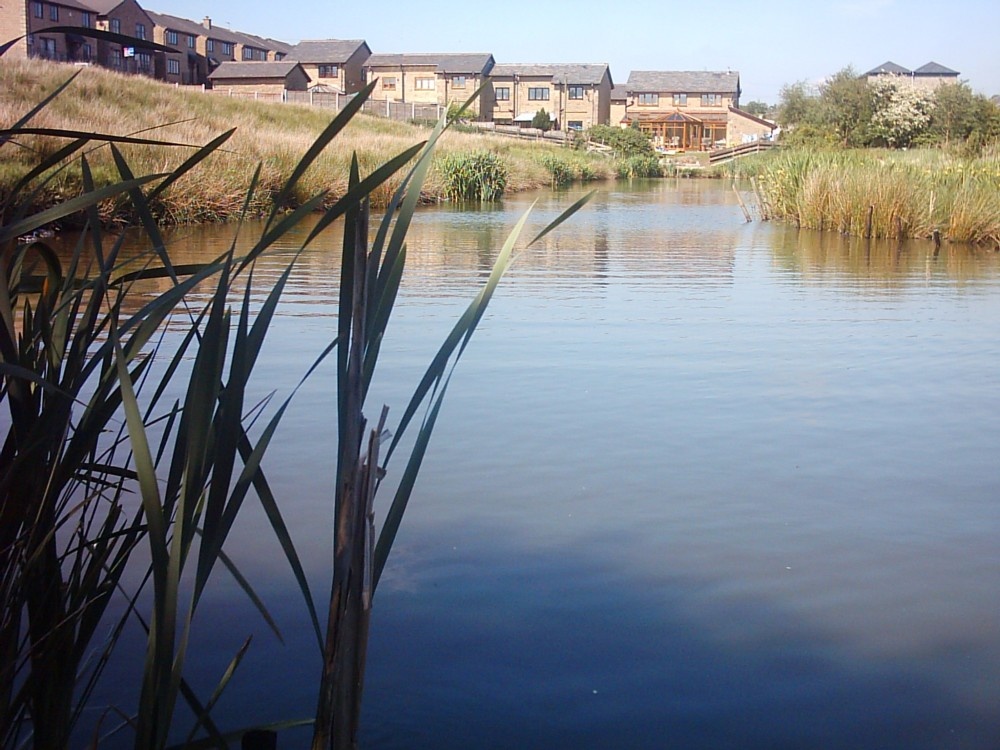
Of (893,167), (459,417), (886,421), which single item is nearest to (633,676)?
(459,417)

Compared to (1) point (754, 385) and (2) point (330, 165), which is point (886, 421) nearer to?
(1) point (754, 385)

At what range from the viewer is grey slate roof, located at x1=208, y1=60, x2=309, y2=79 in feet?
204

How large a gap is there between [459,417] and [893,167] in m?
11.6

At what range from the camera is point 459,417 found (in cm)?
467

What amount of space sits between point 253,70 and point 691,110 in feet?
107

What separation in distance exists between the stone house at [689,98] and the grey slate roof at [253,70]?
78.5ft

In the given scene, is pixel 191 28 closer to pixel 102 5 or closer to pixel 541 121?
pixel 102 5

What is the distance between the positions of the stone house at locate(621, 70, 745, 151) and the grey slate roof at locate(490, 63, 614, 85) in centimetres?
389

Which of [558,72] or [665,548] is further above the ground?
[558,72]

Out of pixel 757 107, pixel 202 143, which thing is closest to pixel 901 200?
pixel 202 143

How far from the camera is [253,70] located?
207 ft

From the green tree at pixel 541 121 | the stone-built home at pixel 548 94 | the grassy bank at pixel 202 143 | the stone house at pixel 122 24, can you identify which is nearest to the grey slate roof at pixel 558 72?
the stone-built home at pixel 548 94

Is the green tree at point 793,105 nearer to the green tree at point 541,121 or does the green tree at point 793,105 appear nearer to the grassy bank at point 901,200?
the green tree at point 541,121

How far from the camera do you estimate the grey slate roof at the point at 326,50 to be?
230 feet
